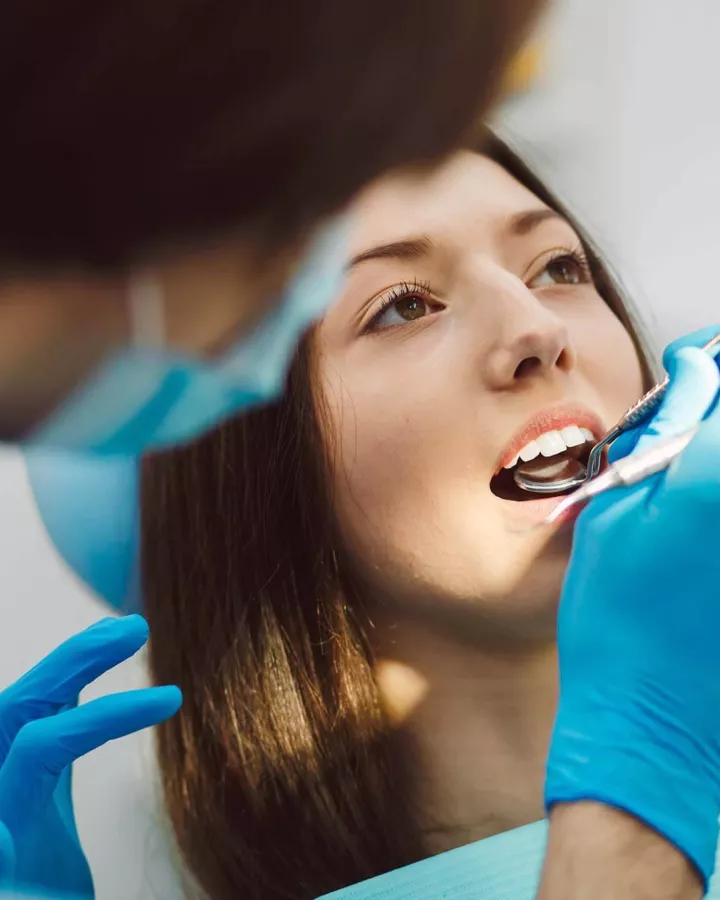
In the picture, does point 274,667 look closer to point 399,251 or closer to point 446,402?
point 446,402

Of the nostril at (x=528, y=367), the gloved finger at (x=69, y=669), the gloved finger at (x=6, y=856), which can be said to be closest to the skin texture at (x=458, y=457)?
the nostril at (x=528, y=367)

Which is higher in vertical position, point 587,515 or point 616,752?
point 587,515

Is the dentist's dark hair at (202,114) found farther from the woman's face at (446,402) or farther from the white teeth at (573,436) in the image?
the white teeth at (573,436)

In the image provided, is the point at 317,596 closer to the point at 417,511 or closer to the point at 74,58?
the point at 417,511

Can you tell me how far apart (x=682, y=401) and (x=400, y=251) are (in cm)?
30

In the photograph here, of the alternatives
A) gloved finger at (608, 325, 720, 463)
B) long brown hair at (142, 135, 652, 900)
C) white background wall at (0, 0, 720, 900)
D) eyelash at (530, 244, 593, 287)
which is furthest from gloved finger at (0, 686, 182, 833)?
white background wall at (0, 0, 720, 900)

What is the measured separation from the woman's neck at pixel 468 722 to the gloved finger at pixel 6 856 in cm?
36

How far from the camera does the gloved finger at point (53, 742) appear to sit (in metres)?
0.74

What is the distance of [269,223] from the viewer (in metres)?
0.86

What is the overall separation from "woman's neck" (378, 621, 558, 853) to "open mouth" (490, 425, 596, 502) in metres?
0.16

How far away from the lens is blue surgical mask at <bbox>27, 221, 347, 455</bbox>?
85cm

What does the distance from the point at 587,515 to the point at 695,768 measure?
0.70 ft

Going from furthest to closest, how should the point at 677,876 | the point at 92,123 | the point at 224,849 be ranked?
the point at 224,849 → the point at 92,123 → the point at 677,876

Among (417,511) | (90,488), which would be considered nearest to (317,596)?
(417,511)
